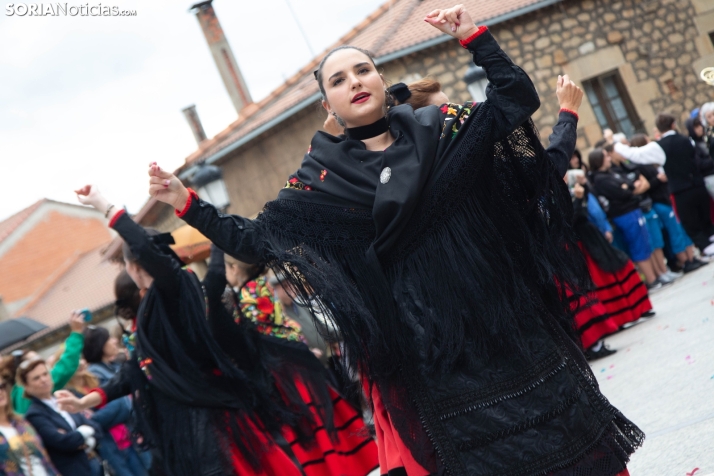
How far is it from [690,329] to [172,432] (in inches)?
163

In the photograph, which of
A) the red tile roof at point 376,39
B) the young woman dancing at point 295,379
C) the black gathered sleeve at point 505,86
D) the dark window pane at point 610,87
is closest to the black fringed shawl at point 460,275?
the black gathered sleeve at point 505,86

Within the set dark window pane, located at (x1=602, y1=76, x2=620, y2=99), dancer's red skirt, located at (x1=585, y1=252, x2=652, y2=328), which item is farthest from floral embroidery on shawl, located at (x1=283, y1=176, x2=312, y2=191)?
dark window pane, located at (x1=602, y1=76, x2=620, y2=99)

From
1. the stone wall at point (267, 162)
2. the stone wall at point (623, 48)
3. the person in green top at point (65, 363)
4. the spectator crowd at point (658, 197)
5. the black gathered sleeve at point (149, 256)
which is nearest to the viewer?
the black gathered sleeve at point (149, 256)

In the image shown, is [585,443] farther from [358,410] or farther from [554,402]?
[358,410]

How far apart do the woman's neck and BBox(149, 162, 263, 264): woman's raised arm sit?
51 cm

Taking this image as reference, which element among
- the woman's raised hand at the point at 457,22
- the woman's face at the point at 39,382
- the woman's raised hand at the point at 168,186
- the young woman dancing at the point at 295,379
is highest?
the woman's raised hand at the point at 457,22

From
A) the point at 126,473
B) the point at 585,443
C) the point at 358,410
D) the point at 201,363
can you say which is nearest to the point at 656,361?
the point at 358,410

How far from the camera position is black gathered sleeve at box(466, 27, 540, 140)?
9.11 feet

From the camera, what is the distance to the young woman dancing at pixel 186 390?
516 cm

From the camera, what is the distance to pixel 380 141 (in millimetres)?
3088

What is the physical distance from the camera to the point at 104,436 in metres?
7.62

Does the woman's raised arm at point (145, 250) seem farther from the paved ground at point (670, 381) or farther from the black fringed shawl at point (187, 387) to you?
the paved ground at point (670, 381)

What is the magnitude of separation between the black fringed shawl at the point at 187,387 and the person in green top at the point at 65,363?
1192mm

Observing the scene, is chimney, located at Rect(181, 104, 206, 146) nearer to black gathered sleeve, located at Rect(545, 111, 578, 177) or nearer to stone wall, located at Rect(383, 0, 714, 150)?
stone wall, located at Rect(383, 0, 714, 150)
